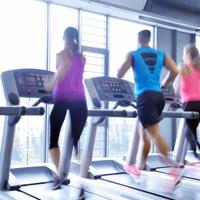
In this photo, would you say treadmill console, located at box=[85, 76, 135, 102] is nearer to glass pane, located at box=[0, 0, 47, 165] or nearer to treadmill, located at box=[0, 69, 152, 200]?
treadmill, located at box=[0, 69, 152, 200]

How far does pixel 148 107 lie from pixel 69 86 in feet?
2.67

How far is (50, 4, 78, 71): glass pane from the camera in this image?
534 cm

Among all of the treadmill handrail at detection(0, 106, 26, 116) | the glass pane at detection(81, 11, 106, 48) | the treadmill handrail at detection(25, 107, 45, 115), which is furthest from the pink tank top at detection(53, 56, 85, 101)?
the glass pane at detection(81, 11, 106, 48)

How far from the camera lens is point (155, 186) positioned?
12.3ft

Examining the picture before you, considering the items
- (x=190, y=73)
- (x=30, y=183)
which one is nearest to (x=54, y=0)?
(x=190, y=73)

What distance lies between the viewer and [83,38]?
5746mm

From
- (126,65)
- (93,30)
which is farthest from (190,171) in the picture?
(93,30)

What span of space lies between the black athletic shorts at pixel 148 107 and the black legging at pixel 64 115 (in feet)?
1.87

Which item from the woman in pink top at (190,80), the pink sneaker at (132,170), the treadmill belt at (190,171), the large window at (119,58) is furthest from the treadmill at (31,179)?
the large window at (119,58)

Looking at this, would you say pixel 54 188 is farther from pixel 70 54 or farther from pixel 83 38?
pixel 83 38

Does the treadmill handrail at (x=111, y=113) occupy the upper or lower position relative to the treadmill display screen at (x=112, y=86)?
lower

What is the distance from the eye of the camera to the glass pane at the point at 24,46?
15.8 ft

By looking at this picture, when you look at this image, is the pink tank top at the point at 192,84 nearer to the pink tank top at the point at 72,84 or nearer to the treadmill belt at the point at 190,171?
the treadmill belt at the point at 190,171

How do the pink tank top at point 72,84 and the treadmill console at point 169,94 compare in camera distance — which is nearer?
the pink tank top at point 72,84
